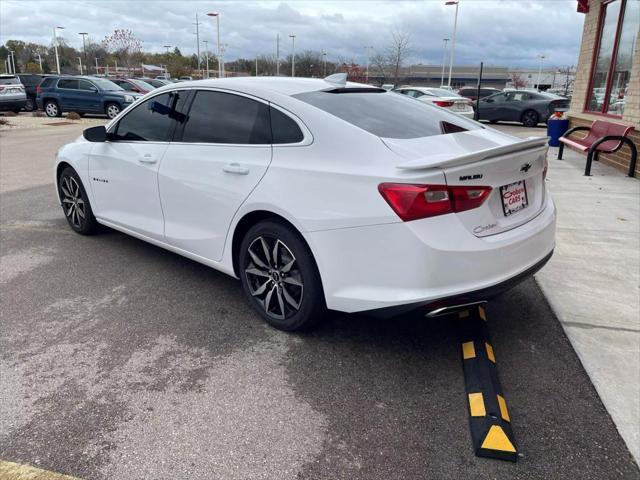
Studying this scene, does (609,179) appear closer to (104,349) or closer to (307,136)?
(307,136)

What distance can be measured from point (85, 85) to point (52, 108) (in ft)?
7.27

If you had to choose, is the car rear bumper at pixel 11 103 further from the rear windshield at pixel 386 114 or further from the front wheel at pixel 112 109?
the rear windshield at pixel 386 114

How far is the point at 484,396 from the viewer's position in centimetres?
278

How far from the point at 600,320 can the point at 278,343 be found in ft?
7.44

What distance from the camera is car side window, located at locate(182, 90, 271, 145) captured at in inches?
140

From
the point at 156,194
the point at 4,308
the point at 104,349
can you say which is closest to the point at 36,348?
the point at 104,349

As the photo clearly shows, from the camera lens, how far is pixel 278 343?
343 cm

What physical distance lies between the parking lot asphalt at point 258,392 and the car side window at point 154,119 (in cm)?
125

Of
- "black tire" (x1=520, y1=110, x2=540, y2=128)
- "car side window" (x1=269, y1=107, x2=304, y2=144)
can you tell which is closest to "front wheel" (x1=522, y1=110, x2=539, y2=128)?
"black tire" (x1=520, y1=110, x2=540, y2=128)

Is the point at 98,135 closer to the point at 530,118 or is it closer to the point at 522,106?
the point at 522,106

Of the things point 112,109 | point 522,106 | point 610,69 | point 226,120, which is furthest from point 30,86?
point 226,120

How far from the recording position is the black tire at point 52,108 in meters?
22.1

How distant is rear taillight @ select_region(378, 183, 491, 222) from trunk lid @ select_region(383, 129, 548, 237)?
0.19ft

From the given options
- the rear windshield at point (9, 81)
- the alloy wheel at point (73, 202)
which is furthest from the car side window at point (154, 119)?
the rear windshield at point (9, 81)
